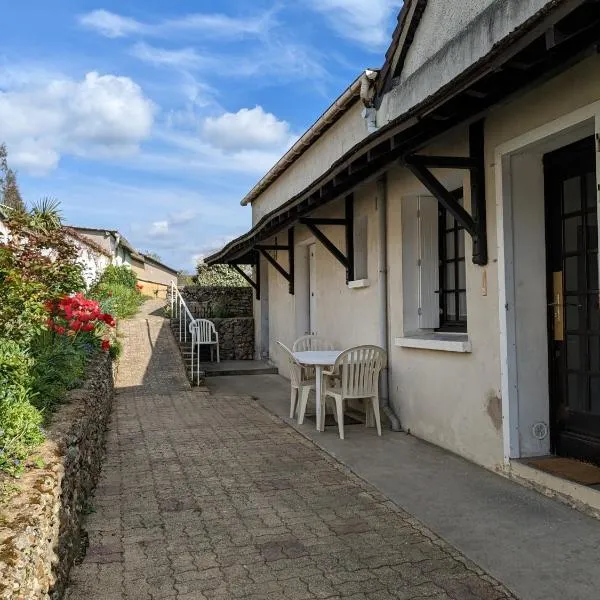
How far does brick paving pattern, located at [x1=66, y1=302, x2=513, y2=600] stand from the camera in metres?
3.24

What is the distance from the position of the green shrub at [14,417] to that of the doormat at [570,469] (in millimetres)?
3650

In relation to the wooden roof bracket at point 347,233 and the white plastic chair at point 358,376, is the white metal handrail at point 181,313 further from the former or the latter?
the white plastic chair at point 358,376

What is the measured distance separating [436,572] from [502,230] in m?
2.76

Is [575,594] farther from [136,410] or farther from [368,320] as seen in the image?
[136,410]

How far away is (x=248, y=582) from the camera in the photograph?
330cm

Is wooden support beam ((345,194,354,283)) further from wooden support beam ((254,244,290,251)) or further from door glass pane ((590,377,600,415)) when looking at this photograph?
door glass pane ((590,377,600,415))

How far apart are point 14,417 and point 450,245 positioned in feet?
15.7

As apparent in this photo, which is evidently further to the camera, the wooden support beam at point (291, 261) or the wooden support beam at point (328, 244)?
the wooden support beam at point (291, 261)

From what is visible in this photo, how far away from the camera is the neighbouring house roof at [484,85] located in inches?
122

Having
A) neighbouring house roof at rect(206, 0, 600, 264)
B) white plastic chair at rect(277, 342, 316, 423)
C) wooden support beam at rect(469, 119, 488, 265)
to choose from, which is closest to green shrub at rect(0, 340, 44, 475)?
neighbouring house roof at rect(206, 0, 600, 264)

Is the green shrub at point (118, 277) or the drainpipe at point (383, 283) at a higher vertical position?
the green shrub at point (118, 277)

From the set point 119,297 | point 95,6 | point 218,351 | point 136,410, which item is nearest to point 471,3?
point 95,6

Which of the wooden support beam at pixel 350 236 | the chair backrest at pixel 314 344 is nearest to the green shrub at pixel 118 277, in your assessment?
the chair backrest at pixel 314 344

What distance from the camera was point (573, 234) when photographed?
15.5ft
